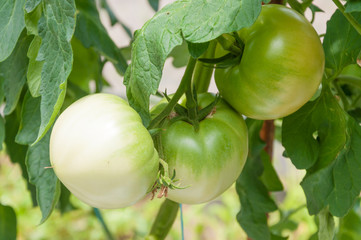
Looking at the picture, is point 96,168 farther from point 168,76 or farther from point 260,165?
point 168,76

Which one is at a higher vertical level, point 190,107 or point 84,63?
point 190,107

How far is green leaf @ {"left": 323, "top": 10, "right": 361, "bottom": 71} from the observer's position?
1.43ft

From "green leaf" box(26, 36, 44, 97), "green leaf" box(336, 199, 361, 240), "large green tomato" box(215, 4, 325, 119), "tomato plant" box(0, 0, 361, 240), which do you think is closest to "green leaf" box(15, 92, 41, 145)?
"tomato plant" box(0, 0, 361, 240)

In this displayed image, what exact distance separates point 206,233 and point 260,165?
120 centimetres

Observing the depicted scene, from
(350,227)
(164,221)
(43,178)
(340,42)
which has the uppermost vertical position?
(340,42)

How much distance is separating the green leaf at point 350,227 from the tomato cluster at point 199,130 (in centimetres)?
33

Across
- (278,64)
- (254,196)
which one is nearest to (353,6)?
(278,64)

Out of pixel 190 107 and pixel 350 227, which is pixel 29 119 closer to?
pixel 190 107

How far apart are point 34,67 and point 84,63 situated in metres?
0.29

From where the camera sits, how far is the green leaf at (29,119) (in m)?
0.50

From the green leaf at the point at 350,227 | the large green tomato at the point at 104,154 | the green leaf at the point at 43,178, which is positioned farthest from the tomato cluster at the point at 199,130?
the green leaf at the point at 350,227

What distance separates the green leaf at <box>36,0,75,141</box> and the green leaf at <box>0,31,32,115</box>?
16 cm

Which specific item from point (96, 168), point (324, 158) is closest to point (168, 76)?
point (324, 158)

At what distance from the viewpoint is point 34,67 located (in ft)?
1.30
